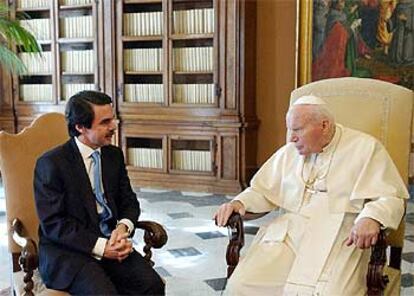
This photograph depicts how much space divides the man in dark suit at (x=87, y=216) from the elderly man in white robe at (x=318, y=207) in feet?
1.24

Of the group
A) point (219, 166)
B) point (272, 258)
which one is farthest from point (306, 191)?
point (219, 166)

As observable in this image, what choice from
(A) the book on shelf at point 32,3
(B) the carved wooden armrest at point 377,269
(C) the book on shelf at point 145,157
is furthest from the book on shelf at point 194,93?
(B) the carved wooden armrest at point 377,269

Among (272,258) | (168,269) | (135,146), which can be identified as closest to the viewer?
(272,258)

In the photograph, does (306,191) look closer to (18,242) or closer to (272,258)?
(272,258)

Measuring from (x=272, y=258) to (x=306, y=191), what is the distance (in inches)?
12.6

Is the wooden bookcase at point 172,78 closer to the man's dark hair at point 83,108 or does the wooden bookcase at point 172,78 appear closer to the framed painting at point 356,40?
the framed painting at point 356,40

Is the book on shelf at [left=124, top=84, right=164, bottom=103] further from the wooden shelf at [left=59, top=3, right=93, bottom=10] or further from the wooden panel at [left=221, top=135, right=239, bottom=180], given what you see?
the wooden shelf at [left=59, top=3, right=93, bottom=10]

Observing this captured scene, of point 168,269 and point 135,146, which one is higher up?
point 135,146

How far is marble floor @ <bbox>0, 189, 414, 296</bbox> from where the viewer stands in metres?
3.16

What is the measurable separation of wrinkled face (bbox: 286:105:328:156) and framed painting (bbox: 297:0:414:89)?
3318 millimetres

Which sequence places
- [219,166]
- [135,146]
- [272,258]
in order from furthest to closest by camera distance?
[135,146], [219,166], [272,258]

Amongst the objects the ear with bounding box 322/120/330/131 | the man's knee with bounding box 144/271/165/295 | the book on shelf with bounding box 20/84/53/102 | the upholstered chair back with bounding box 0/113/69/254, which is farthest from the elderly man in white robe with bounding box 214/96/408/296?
the book on shelf with bounding box 20/84/53/102

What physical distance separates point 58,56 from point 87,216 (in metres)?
4.43

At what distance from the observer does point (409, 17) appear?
5141 mm
